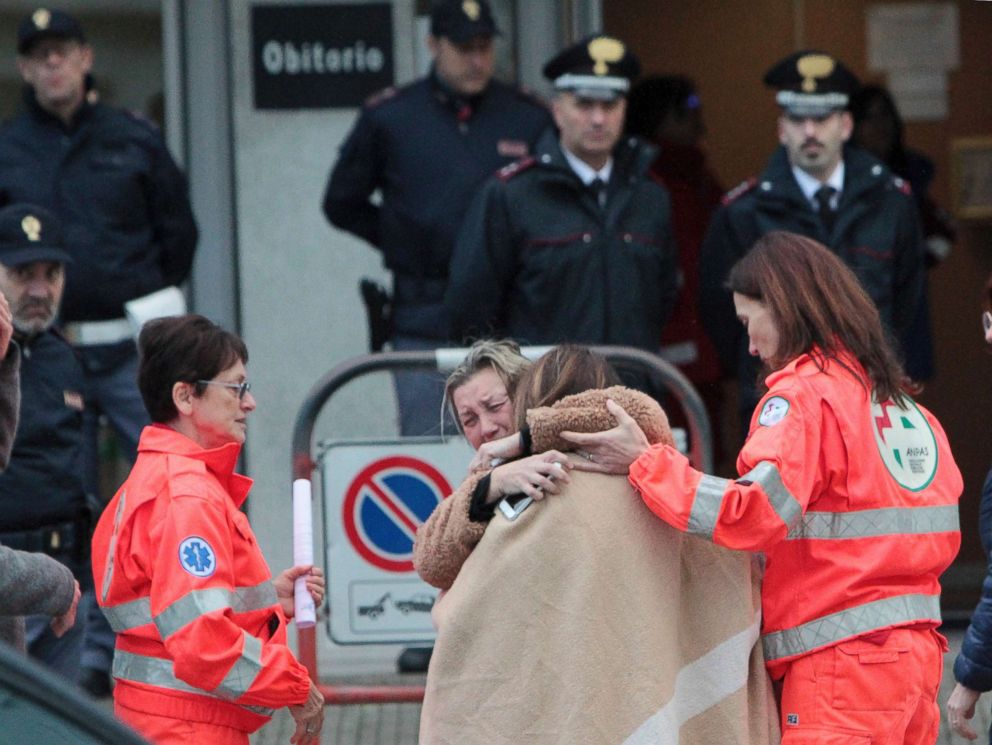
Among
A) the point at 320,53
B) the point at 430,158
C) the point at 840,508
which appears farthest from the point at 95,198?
the point at 840,508

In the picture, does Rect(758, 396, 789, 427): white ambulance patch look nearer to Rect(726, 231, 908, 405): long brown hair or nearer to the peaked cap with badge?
Rect(726, 231, 908, 405): long brown hair

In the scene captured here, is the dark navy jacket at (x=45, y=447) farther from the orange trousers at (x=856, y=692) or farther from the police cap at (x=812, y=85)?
the police cap at (x=812, y=85)

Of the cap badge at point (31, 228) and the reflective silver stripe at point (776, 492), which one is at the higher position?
the cap badge at point (31, 228)

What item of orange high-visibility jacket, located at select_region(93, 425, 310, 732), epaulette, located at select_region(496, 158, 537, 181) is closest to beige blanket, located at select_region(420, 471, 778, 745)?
Answer: orange high-visibility jacket, located at select_region(93, 425, 310, 732)

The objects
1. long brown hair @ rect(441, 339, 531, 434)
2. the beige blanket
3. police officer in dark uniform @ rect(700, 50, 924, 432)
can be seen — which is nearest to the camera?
the beige blanket

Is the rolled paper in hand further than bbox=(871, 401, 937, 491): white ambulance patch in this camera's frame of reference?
Yes

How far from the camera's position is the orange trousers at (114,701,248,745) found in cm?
436

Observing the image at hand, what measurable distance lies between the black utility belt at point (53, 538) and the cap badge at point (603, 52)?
250 cm

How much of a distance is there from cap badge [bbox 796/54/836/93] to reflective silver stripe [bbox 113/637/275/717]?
383 centimetres

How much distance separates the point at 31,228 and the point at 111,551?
206 centimetres

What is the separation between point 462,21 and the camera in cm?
746

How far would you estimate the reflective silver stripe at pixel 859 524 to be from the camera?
4.26m

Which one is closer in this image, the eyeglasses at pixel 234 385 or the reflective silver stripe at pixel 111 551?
the reflective silver stripe at pixel 111 551

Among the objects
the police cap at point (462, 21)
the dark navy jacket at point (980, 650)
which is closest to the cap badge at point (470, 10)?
the police cap at point (462, 21)
